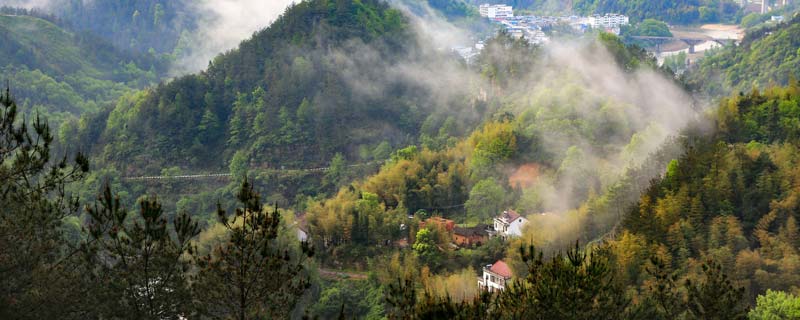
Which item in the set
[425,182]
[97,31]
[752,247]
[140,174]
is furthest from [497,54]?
[97,31]

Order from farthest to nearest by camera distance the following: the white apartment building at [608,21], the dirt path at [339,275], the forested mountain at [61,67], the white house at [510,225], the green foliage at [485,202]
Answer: the white apartment building at [608,21] → the forested mountain at [61,67] → the green foliage at [485,202] → the white house at [510,225] → the dirt path at [339,275]

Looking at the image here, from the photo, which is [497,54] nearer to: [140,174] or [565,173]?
[565,173]

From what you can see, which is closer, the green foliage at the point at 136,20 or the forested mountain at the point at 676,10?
the green foliage at the point at 136,20

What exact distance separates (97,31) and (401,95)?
200ft

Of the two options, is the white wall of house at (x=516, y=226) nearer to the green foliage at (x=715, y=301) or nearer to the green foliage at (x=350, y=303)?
the green foliage at (x=350, y=303)

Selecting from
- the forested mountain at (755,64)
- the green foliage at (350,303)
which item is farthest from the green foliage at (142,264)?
the forested mountain at (755,64)

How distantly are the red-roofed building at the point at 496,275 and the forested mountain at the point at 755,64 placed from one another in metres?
34.5

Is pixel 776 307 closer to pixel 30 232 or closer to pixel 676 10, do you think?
pixel 30 232

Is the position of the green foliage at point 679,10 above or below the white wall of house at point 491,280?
above

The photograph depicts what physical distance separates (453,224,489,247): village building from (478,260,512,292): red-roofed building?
410 cm

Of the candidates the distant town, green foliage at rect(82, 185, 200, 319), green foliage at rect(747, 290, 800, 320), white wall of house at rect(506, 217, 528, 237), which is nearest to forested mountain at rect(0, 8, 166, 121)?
the distant town

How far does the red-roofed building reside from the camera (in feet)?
101

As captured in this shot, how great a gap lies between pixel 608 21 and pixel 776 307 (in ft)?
316

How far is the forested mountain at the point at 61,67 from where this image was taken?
74.8 m
